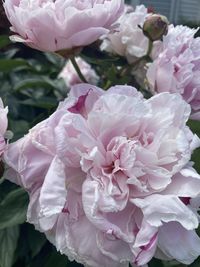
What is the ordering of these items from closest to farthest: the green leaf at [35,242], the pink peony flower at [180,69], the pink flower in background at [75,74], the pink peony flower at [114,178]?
the pink peony flower at [114,178] < the pink peony flower at [180,69] < the green leaf at [35,242] < the pink flower in background at [75,74]

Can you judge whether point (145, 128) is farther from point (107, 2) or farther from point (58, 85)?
point (58, 85)

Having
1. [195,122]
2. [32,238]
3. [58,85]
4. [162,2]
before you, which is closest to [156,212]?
[195,122]

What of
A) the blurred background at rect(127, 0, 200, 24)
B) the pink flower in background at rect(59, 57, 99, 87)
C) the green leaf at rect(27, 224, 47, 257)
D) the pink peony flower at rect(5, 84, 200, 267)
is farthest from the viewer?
the blurred background at rect(127, 0, 200, 24)

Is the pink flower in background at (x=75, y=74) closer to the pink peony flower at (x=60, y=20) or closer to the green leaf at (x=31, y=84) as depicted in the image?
the green leaf at (x=31, y=84)

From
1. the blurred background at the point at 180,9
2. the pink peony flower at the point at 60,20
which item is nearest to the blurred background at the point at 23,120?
the pink peony flower at the point at 60,20

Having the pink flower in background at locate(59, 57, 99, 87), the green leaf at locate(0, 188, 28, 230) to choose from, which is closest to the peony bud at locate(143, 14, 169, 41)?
the green leaf at locate(0, 188, 28, 230)

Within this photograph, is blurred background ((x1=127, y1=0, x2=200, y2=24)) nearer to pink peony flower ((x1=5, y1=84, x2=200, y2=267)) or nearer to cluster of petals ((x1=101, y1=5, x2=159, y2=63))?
cluster of petals ((x1=101, y1=5, x2=159, y2=63))
